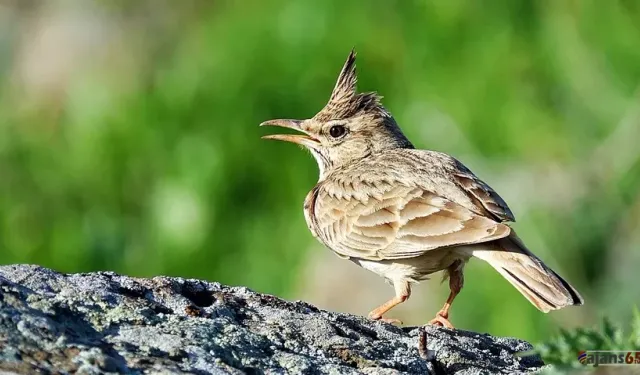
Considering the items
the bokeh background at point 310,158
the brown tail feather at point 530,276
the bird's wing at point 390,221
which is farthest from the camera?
the bokeh background at point 310,158

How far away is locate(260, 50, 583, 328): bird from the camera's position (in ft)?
16.6

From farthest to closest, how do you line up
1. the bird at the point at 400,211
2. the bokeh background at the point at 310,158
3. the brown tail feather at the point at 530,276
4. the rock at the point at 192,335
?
the bokeh background at the point at 310,158 → the bird at the point at 400,211 → the brown tail feather at the point at 530,276 → the rock at the point at 192,335

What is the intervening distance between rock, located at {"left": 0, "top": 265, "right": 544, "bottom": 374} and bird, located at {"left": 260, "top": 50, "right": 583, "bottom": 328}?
0.96 metres

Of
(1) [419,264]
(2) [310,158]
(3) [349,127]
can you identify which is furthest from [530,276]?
(2) [310,158]

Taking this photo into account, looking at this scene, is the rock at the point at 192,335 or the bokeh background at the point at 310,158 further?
the bokeh background at the point at 310,158

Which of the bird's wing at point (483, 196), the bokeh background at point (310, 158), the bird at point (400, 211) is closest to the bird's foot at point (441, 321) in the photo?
the bird at point (400, 211)

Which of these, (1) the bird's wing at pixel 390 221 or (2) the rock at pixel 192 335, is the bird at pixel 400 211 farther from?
(2) the rock at pixel 192 335

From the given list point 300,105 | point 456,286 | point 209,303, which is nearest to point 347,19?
point 300,105

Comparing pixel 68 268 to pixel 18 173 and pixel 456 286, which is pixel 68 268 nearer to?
pixel 18 173

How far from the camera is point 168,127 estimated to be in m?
10.3

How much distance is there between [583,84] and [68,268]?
4.41m

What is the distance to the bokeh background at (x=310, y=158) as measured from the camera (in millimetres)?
8523

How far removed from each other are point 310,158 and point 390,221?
400 cm

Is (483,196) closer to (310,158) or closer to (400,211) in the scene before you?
(400,211)
